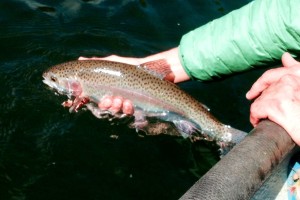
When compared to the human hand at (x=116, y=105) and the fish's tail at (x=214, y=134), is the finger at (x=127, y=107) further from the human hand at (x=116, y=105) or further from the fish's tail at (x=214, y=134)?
the fish's tail at (x=214, y=134)

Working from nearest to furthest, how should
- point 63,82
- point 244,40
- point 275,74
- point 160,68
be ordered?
point 275,74 < point 244,40 < point 160,68 < point 63,82

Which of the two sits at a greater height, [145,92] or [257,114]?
[257,114]

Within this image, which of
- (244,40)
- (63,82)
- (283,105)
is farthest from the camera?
(63,82)

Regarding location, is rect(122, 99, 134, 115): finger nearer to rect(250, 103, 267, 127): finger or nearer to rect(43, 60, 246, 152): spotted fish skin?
rect(43, 60, 246, 152): spotted fish skin

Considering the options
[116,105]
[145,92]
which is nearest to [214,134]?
[145,92]

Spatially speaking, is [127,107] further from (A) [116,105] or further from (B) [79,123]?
(B) [79,123]

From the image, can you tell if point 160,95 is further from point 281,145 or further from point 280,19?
point 281,145

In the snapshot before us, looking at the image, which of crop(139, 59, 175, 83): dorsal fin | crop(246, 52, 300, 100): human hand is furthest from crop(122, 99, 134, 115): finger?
crop(246, 52, 300, 100): human hand
